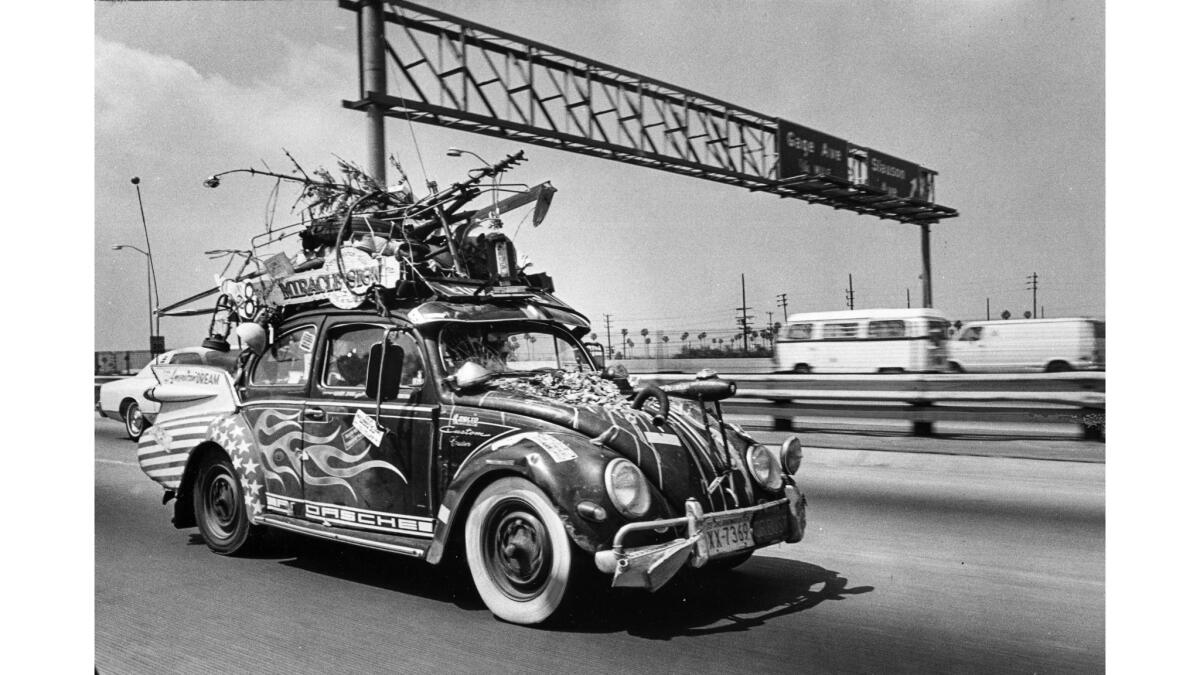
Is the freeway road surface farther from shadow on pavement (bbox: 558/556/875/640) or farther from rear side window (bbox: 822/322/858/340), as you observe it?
rear side window (bbox: 822/322/858/340)

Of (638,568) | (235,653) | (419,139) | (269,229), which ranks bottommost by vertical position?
(235,653)

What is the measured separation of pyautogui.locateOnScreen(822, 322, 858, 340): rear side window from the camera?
15.2 ft

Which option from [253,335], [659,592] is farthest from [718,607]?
[253,335]

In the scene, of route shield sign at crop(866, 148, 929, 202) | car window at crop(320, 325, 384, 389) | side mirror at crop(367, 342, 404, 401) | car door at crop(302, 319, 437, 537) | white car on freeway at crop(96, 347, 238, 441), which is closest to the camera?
route shield sign at crop(866, 148, 929, 202)

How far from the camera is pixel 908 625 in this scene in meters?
4.04

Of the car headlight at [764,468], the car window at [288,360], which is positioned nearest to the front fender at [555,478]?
the car headlight at [764,468]

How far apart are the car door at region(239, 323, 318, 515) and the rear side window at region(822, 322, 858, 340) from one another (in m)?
2.91

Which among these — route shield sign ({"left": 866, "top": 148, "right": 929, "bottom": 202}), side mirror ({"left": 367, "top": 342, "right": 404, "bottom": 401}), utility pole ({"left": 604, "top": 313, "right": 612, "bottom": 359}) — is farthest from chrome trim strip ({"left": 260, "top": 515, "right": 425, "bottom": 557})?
route shield sign ({"left": 866, "top": 148, "right": 929, "bottom": 202})

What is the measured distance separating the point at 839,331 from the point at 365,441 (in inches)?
98.5

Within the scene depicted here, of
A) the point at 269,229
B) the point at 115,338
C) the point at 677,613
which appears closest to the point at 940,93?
the point at 677,613

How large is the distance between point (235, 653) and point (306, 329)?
6.97 feet

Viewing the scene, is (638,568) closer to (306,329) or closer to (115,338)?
(306,329)

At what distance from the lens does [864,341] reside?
4.69 m

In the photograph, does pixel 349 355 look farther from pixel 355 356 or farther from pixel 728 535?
pixel 728 535
